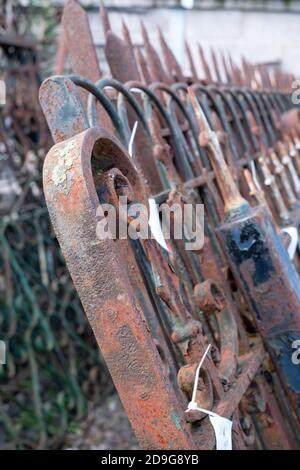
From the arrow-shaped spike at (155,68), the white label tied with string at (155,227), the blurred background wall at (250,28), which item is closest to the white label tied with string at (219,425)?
the white label tied with string at (155,227)

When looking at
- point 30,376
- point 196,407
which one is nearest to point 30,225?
point 30,376

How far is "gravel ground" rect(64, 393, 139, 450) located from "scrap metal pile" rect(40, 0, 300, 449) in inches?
59.8

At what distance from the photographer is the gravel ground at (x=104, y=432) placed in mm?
2742

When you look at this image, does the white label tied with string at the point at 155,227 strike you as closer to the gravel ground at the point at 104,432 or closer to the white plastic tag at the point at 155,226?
the white plastic tag at the point at 155,226

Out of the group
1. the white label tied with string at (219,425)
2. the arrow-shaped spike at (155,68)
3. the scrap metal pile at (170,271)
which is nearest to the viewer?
the scrap metal pile at (170,271)

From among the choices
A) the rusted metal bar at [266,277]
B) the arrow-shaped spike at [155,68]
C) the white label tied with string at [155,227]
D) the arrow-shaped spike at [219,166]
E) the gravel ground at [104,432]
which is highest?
the arrow-shaped spike at [155,68]

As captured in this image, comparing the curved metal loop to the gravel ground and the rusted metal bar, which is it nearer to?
the rusted metal bar

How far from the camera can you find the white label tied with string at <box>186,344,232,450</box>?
0.96 metres

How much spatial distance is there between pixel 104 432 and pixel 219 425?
6.79ft

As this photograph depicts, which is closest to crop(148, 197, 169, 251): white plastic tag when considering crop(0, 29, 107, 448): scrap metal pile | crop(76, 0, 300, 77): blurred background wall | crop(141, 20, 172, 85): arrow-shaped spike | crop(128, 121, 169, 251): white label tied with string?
crop(128, 121, 169, 251): white label tied with string

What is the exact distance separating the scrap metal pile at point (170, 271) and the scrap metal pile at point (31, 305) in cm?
138

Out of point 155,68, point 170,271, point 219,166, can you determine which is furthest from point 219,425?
point 155,68

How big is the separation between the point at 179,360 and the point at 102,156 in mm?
508
